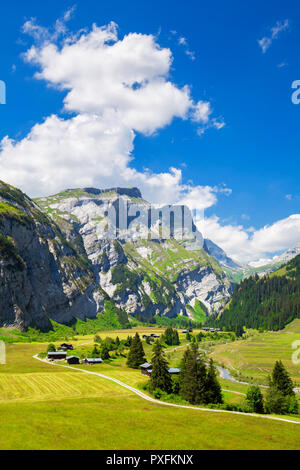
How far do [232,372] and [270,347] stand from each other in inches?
1946

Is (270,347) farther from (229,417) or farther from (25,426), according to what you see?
(25,426)

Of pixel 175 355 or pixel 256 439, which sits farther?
pixel 175 355

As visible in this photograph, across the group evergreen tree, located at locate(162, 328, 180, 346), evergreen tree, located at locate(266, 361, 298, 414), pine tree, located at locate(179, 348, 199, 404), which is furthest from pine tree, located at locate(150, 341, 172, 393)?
evergreen tree, located at locate(162, 328, 180, 346)

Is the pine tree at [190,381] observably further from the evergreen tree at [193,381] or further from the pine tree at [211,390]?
the pine tree at [211,390]

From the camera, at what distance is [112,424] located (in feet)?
120

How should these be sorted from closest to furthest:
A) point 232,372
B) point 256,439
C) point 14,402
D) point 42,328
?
1. point 256,439
2. point 14,402
3. point 232,372
4. point 42,328

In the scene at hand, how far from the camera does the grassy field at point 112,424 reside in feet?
97.6

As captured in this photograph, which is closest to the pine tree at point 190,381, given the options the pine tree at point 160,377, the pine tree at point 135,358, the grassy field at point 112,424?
the pine tree at point 160,377

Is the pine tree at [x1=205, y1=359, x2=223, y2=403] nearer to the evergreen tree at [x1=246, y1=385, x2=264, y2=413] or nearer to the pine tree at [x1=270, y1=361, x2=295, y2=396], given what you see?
the evergreen tree at [x1=246, y1=385, x2=264, y2=413]

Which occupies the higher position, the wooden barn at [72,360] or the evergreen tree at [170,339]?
the wooden barn at [72,360]

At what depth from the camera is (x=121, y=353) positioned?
428ft

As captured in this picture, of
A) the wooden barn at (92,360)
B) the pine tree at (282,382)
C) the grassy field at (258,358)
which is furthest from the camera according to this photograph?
the wooden barn at (92,360)

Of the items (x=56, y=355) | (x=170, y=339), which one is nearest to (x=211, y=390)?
(x=56, y=355)
